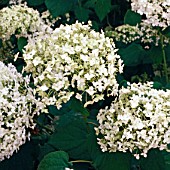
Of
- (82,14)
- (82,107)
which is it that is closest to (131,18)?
(82,14)

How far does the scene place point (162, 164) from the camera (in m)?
1.53

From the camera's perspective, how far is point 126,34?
8.70ft

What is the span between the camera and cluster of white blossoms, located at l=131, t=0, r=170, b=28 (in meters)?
2.12

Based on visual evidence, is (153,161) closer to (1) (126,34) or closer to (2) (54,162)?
(2) (54,162)

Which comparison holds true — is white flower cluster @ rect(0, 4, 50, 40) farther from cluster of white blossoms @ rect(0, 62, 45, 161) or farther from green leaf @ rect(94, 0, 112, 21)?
cluster of white blossoms @ rect(0, 62, 45, 161)

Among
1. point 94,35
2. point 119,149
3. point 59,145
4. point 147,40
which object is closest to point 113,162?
point 119,149

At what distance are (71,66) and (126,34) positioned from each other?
4.19 feet

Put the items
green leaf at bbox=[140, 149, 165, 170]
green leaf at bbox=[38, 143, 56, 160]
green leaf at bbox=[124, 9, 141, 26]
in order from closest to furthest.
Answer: green leaf at bbox=[140, 149, 165, 170]
green leaf at bbox=[38, 143, 56, 160]
green leaf at bbox=[124, 9, 141, 26]

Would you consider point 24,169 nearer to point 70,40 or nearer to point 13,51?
point 70,40

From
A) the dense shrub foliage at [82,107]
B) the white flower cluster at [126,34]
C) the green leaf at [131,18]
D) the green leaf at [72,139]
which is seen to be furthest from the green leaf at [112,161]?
the green leaf at [131,18]

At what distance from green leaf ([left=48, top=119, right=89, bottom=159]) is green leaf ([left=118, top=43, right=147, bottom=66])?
3.13 feet

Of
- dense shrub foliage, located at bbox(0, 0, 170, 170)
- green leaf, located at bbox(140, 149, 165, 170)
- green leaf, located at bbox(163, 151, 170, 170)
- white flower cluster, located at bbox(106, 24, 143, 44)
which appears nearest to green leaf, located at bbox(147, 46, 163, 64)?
white flower cluster, located at bbox(106, 24, 143, 44)

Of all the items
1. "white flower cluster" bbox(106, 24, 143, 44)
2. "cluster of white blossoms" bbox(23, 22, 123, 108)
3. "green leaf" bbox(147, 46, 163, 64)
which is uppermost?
"white flower cluster" bbox(106, 24, 143, 44)

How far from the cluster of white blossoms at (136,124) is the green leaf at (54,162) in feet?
0.37
